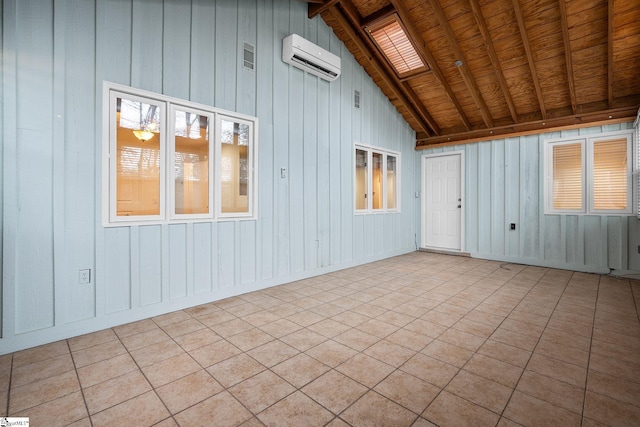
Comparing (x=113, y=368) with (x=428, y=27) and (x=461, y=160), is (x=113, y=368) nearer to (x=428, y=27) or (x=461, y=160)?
(x=428, y=27)

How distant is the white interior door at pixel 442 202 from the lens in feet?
21.7

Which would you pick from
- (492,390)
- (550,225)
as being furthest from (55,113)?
(550,225)

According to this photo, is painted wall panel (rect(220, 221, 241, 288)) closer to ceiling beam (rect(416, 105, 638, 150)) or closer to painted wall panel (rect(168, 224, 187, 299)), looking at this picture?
painted wall panel (rect(168, 224, 187, 299))

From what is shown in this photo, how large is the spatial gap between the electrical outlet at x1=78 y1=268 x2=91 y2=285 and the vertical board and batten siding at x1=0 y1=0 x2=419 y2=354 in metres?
0.04

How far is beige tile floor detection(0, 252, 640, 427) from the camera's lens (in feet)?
5.41

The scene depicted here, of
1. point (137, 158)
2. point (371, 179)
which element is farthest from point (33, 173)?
point (371, 179)

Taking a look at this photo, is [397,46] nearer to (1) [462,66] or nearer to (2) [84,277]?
(1) [462,66]

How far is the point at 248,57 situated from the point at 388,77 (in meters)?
3.04

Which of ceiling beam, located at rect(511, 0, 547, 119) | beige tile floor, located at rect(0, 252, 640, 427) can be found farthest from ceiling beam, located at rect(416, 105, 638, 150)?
beige tile floor, located at rect(0, 252, 640, 427)

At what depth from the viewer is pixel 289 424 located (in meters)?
1.56

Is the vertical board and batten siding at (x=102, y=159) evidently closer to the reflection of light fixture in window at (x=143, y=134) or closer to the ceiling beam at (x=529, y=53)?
the reflection of light fixture in window at (x=143, y=134)

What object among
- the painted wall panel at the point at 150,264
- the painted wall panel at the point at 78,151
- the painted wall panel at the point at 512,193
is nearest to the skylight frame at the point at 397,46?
the painted wall panel at the point at 512,193

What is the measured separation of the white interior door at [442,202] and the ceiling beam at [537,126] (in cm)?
36

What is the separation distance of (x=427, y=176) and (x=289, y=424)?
21.6 ft
